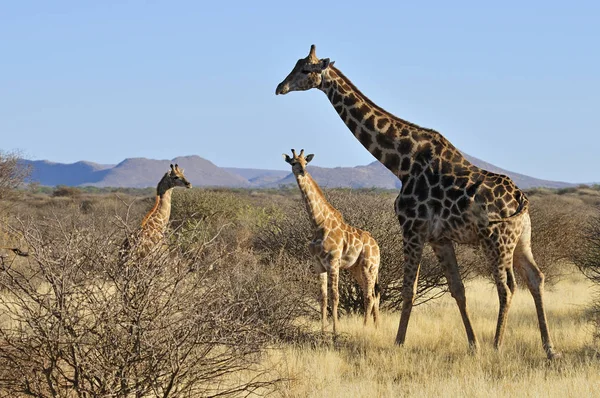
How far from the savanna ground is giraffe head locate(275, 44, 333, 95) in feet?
6.43

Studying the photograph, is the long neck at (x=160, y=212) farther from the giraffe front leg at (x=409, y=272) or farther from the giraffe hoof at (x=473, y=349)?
the giraffe hoof at (x=473, y=349)

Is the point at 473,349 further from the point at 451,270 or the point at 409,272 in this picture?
the point at 409,272

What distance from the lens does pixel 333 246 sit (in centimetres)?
1088

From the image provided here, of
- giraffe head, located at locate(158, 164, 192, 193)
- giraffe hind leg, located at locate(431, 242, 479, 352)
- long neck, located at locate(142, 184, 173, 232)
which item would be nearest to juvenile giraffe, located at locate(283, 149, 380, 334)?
giraffe hind leg, located at locate(431, 242, 479, 352)

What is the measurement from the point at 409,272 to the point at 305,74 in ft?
8.56

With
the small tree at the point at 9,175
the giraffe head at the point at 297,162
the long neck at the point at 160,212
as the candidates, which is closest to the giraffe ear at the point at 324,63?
the giraffe head at the point at 297,162

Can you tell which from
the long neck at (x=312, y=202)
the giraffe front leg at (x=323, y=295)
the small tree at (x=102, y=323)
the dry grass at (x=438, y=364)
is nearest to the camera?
the small tree at (x=102, y=323)

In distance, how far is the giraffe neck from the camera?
9984 millimetres

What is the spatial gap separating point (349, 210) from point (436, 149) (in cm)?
368

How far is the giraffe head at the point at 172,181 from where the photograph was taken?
14039 mm

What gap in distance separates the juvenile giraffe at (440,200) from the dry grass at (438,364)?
394 millimetres

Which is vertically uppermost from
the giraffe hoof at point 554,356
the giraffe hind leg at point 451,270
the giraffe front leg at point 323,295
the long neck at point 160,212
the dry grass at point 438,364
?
the long neck at point 160,212

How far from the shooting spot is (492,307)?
1418 centimetres

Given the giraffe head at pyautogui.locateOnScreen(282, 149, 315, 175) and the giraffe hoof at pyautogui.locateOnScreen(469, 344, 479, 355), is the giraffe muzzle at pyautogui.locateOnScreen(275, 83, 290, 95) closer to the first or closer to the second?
the giraffe head at pyautogui.locateOnScreen(282, 149, 315, 175)
